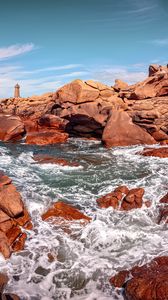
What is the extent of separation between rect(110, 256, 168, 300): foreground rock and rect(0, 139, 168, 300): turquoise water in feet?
0.98

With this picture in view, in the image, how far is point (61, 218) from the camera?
1069 centimetres

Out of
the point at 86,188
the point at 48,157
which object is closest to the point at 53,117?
the point at 48,157

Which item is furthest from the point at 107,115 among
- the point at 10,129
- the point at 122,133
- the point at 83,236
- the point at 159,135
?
the point at 83,236

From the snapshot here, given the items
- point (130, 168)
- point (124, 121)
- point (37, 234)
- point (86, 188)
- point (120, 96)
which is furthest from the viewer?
point (120, 96)

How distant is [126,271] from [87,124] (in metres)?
19.9

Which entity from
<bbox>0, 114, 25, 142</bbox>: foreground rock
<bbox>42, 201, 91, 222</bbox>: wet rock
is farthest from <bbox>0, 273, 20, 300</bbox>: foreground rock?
<bbox>0, 114, 25, 142</bbox>: foreground rock

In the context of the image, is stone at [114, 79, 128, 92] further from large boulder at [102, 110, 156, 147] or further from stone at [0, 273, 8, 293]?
stone at [0, 273, 8, 293]

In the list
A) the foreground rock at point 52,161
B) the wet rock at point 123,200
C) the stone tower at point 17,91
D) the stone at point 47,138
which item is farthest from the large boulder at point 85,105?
the stone tower at point 17,91

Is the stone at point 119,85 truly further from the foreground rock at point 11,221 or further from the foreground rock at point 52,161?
the foreground rock at point 11,221

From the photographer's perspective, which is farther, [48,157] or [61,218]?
[48,157]

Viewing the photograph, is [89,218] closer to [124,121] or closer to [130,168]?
[130,168]

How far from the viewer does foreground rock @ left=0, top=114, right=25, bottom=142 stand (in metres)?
26.4

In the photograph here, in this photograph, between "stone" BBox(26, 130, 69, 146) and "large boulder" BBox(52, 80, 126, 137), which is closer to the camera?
"stone" BBox(26, 130, 69, 146)

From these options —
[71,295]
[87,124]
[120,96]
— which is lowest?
[71,295]
